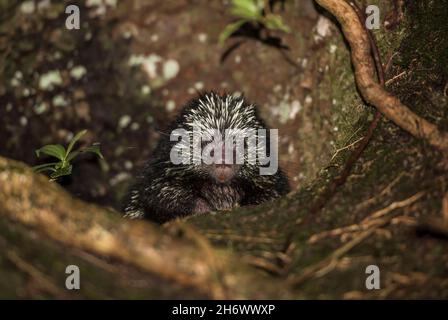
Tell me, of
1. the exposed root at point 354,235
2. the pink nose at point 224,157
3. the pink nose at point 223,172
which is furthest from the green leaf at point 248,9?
the exposed root at point 354,235

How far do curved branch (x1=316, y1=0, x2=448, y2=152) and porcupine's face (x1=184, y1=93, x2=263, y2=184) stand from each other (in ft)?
5.32

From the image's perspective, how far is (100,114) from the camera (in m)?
8.33

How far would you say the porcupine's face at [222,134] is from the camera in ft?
20.9

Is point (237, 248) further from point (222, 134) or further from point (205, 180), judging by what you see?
point (205, 180)

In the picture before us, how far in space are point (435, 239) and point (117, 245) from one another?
1.83 m

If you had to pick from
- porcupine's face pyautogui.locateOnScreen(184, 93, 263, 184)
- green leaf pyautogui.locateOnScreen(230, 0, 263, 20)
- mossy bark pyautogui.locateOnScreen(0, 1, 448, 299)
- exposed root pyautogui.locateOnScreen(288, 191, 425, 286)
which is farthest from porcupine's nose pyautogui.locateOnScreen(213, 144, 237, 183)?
exposed root pyautogui.locateOnScreen(288, 191, 425, 286)

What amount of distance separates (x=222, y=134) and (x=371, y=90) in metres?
2.05

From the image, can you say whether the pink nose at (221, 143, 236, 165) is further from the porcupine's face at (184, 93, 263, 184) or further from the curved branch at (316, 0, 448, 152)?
the curved branch at (316, 0, 448, 152)

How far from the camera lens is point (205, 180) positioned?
22.1 ft

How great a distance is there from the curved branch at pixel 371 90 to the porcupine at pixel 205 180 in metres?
1.65

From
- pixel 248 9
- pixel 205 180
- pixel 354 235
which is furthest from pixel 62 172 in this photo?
pixel 354 235

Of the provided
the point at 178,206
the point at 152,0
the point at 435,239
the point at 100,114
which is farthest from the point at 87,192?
the point at 435,239

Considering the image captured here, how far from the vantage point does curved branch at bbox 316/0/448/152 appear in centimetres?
404

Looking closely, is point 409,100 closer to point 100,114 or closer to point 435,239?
point 435,239
